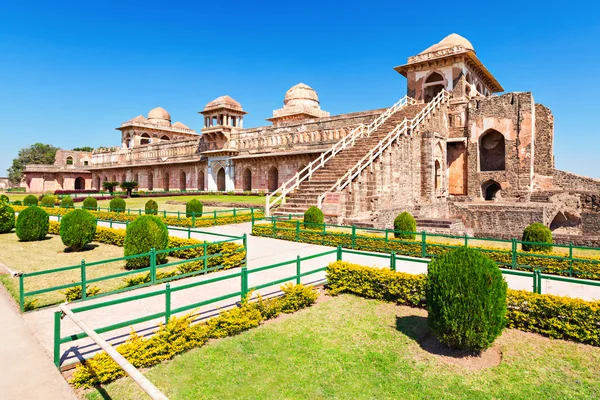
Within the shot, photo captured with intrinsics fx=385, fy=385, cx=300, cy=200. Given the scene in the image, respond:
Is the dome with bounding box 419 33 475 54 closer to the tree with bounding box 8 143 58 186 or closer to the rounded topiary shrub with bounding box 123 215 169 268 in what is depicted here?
the rounded topiary shrub with bounding box 123 215 169 268

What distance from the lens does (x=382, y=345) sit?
228 inches

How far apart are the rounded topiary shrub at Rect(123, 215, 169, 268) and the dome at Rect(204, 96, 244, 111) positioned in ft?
94.6

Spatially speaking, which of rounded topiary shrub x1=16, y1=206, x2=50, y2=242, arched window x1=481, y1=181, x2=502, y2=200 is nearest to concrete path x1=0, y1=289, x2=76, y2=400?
rounded topiary shrub x1=16, y1=206, x2=50, y2=242

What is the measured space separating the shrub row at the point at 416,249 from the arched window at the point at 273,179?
20.0 m

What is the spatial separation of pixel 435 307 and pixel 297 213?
12519 mm

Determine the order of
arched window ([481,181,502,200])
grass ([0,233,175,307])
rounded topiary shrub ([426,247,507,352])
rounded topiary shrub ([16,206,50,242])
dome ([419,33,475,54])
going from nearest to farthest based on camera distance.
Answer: rounded topiary shrub ([426,247,507,352]) → grass ([0,233,175,307]) → rounded topiary shrub ([16,206,50,242]) → arched window ([481,181,502,200]) → dome ([419,33,475,54])

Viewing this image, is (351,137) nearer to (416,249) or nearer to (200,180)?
(416,249)

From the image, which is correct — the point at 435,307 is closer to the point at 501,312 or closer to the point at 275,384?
the point at 501,312

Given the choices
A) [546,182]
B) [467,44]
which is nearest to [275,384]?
[546,182]

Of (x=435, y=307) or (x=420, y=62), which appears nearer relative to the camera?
(x=435, y=307)

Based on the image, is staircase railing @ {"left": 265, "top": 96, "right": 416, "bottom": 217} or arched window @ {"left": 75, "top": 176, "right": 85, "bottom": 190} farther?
arched window @ {"left": 75, "top": 176, "right": 85, "bottom": 190}

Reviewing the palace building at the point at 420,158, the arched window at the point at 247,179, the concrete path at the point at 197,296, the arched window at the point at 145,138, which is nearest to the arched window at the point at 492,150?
the palace building at the point at 420,158

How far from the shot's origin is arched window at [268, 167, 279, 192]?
35.4 meters

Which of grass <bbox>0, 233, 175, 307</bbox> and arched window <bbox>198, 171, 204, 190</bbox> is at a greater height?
arched window <bbox>198, 171, 204, 190</bbox>
